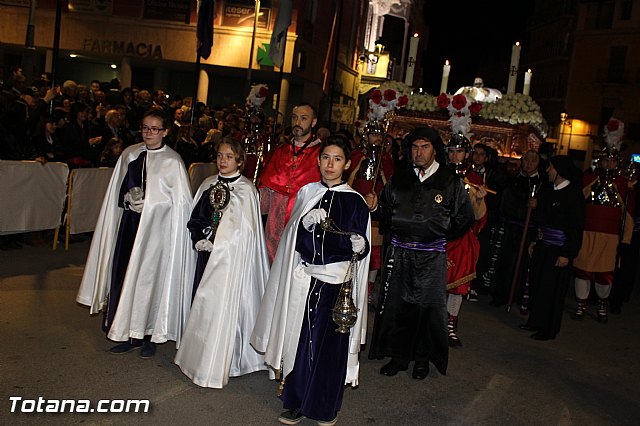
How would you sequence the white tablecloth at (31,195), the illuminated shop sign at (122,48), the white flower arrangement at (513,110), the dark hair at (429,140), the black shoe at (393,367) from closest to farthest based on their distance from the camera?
the dark hair at (429,140), the black shoe at (393,367), the white tablecloth at (31,195), the white flower arrangement at (513,110), the illuminated shop sign at (122,48)

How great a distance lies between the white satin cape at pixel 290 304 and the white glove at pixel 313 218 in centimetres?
16

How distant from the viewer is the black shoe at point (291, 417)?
500cm

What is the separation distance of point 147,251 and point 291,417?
1856 mm

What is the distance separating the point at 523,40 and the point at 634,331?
180 ft

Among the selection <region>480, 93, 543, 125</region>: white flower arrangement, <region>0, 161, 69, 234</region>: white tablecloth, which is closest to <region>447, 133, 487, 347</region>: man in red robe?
<region>480, 93, 543, 125</region>: white flower arrangement

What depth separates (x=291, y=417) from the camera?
16.5ft

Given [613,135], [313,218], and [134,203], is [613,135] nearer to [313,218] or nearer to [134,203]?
[313,218]

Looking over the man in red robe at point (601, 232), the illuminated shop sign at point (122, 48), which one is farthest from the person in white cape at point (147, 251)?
the illuminated shop sign at point (122, 48)

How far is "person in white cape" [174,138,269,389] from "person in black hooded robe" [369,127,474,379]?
1.24 m

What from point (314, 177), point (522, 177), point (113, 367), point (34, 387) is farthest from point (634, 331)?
point (34, 387)

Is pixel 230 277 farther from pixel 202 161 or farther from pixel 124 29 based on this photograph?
pixel 124 29

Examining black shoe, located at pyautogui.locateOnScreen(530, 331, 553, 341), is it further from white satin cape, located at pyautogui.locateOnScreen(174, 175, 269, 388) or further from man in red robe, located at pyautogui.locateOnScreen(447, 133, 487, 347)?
white satin cape, located at pyautogui.locateOnScreen(174, 175, 269, 388)

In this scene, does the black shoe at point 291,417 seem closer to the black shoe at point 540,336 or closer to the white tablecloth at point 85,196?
the black shoe at point 540,336

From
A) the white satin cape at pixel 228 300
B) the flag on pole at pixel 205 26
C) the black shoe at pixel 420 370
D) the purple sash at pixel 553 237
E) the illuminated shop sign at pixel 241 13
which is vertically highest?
the illuminated shop sign at pixel 241 13
